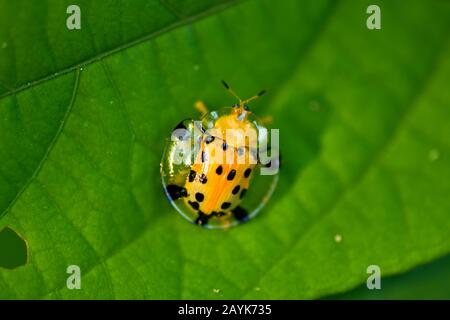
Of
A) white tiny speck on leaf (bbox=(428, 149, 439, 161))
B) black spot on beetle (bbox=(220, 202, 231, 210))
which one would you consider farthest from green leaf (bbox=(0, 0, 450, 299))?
black spot on beetle (bbox=(220, 202, 231, 210))

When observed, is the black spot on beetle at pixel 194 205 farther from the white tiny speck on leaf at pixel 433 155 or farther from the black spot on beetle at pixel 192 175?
the white tiny speck on leaf at pixel 433 155

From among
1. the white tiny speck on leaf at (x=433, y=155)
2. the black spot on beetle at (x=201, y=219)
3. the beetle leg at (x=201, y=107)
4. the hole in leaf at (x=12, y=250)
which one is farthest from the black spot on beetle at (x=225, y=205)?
the white tiny speck on leaf at (x=433, y=155)

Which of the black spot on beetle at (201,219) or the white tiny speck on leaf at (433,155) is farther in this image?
the white tiny speck on leaf at (433,155)

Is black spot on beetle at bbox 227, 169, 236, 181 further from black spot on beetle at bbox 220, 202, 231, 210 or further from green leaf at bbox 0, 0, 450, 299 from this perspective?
green leaf at bbox 0, 0, 450, 299

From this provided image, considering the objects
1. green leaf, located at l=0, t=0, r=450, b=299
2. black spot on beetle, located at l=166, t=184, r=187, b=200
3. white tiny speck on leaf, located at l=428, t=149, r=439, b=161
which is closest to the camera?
green leaf, located at l=0, t=0, r=450, b=299

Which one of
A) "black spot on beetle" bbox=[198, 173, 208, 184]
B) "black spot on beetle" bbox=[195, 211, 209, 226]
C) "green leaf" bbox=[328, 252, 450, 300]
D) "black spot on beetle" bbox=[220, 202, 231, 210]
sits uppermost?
"black spot on beetle" bbox=[198, 173, 208, 184]
